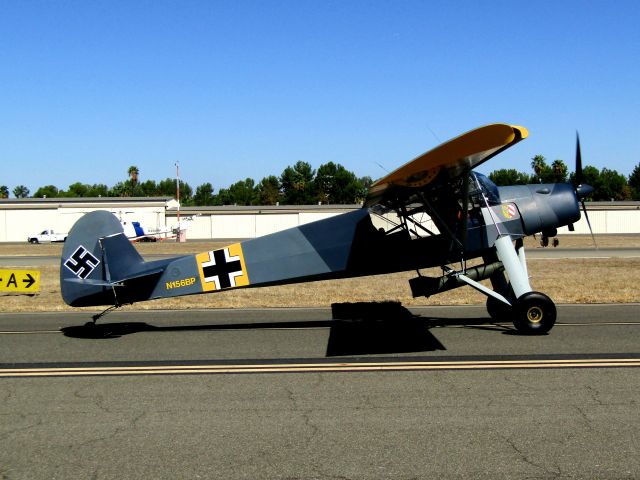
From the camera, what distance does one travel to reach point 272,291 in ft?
62.5

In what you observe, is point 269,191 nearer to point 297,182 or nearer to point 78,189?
point 297,182

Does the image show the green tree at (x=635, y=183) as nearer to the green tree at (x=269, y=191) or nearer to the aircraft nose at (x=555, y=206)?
the green tree at (x=269, y=191)

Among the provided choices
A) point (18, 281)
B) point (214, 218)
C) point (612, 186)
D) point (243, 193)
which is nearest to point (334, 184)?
point (243, 193)

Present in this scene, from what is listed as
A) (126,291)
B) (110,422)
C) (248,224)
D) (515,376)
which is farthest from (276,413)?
(248,224)

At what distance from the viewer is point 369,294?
17.9 m

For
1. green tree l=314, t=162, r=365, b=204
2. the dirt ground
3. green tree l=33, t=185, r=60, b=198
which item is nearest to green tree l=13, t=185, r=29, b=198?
green tree l=33, t=185, r=60, b=198

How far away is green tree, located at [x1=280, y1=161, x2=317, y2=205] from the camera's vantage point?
131875 mm

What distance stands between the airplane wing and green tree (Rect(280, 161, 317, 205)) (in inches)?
4742

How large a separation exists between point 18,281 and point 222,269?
10398 mm

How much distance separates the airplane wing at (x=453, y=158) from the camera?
26.8 ft

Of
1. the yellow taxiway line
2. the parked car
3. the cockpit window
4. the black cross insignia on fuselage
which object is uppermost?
the cockpit window

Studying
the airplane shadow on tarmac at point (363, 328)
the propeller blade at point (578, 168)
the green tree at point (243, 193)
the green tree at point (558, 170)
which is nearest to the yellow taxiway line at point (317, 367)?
the airplane shadow on tarmac at point (363, 328)

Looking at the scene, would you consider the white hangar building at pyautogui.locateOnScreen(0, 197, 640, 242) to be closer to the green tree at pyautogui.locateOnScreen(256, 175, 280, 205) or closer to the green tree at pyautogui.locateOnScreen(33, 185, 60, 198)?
the green tree at pyautogui.locateOnScreen(256, 175, 280, 205)

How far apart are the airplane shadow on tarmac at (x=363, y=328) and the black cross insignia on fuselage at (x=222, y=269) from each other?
1.14 meters
